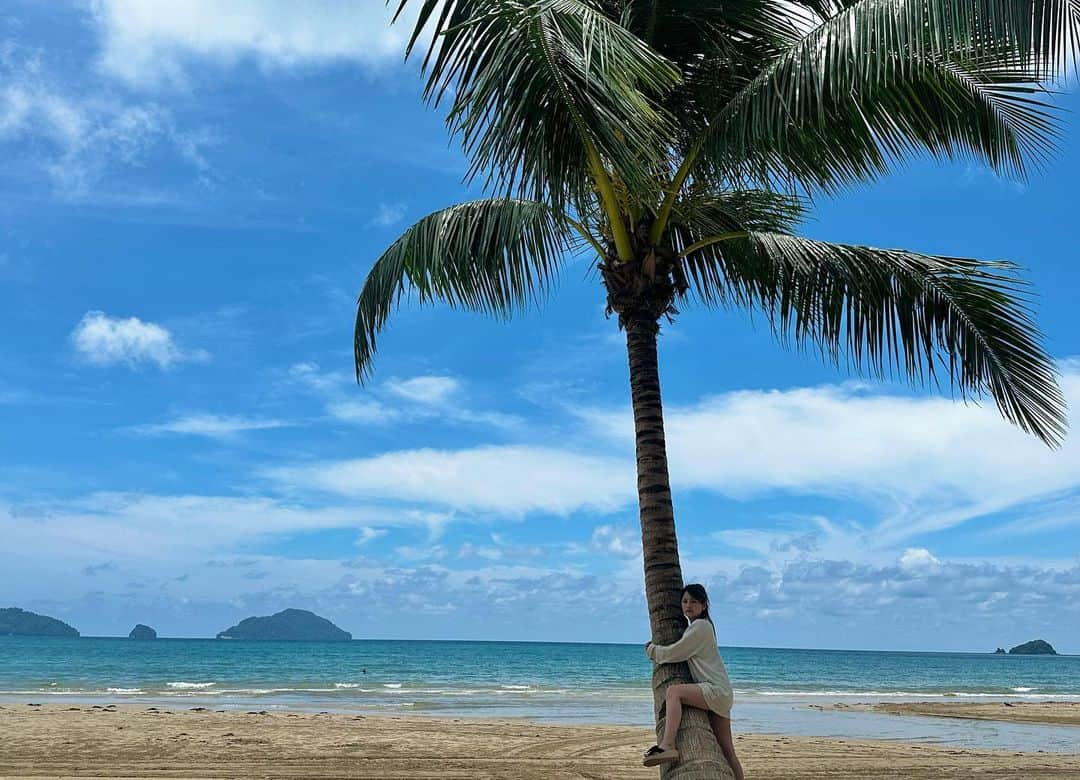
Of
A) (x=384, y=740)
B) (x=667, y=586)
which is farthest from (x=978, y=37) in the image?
(x=384, y=740)

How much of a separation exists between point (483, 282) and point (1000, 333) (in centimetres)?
394

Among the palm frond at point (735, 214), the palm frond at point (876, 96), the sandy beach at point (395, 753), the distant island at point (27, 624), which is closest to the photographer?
the palm frond at point (876, 96)

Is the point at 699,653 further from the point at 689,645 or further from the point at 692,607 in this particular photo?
the point at 692,607

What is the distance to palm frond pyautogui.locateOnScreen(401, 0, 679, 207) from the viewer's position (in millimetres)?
4906

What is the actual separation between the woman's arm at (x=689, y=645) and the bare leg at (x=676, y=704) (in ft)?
0.54

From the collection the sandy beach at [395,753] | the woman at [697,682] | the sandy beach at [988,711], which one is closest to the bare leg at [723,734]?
the woman at [697,682]

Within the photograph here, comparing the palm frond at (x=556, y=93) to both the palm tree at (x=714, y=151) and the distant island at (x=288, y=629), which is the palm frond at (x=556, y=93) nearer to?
the palm tree at (x=714, y=151)

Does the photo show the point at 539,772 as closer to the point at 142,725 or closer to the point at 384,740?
the point at 384,740

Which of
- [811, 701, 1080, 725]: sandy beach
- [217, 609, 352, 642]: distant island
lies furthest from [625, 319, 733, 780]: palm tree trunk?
[217, 609, 352, 642]: distant island

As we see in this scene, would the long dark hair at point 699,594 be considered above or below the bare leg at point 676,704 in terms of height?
above

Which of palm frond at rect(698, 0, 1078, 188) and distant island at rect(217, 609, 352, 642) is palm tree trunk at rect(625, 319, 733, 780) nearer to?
palm frond at rect(698, 0, 1078, 188)

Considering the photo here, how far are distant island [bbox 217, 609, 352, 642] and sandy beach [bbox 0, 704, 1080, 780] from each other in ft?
573

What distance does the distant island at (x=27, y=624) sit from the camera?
166 m

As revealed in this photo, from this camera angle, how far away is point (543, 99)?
5.17 meters
